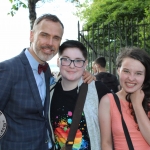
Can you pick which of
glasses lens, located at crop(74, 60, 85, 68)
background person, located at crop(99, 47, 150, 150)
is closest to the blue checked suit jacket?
glasses lens, located at crop(74, 60, 85, 68)

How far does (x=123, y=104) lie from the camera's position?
2537 mm

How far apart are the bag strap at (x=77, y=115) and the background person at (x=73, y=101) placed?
54 mm

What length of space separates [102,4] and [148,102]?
18013 millimetres

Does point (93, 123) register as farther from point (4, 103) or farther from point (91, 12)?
point (91, 12)

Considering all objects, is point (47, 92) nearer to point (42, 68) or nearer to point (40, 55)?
point (42, 68)

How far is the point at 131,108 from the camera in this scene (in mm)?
2504

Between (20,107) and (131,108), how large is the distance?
3.61 ft

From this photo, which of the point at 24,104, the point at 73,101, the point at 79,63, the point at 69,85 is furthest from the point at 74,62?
the point at 24,104

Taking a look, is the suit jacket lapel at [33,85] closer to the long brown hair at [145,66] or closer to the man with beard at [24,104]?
the man with beard at [24,104]

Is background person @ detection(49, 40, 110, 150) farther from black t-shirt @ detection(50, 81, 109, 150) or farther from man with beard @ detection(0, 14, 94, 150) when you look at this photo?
man with beard @ detection(0, 14, 94, 150)

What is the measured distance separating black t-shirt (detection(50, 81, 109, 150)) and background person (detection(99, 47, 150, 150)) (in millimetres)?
189

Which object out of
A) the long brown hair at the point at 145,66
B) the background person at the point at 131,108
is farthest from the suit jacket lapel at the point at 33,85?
the long brown hair at the point at 145,66

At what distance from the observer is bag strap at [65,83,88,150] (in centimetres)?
242

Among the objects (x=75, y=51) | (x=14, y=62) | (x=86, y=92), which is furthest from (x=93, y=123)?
(x=14, y=62)
